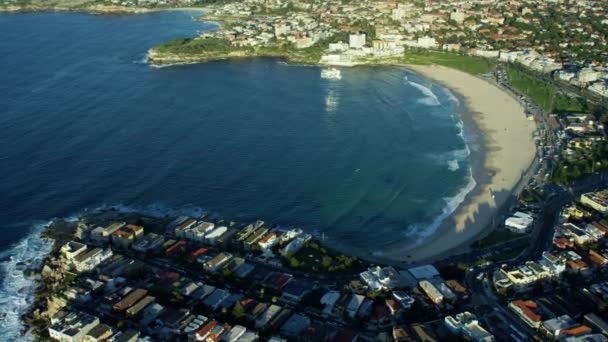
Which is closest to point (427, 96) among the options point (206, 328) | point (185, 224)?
point (185, 224)

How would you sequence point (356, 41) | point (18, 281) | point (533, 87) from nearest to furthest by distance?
point (18, 281), point (533, 87), point (356, 41)

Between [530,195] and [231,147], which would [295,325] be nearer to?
[530,195]

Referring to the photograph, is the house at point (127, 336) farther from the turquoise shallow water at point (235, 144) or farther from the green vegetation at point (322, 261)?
the turquoise shallow water at point (235, 144)

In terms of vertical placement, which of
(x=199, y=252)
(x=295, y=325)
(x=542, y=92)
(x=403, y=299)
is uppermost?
(x=542, y=92)

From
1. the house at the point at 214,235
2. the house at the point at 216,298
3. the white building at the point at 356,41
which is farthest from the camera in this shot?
the white building at the point at 356,41

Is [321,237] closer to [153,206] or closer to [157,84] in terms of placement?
[153,206]

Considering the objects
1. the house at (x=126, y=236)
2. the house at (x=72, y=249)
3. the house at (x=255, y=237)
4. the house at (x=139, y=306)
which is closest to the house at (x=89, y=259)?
the house at (x=72, y=249)

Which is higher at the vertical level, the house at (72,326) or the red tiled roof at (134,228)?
the red tiled roof at (134,228)

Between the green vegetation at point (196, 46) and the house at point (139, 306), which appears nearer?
the house at point (139, 306)
